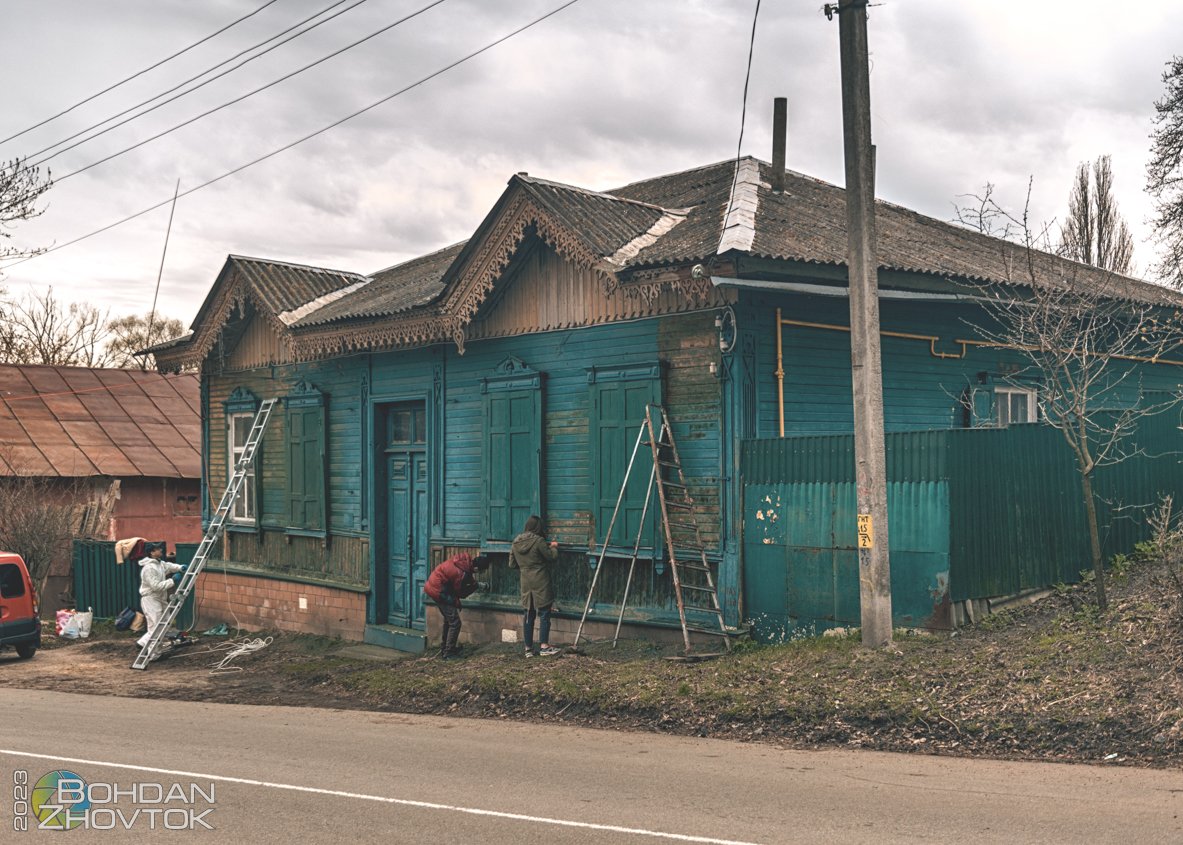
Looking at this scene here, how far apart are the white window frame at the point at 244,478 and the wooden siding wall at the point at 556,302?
22.7ft

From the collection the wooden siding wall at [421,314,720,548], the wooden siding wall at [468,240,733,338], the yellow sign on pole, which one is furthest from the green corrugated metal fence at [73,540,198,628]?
the yellow sign on pole

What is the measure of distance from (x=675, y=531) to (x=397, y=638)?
5.60 meters

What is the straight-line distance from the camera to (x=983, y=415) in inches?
624

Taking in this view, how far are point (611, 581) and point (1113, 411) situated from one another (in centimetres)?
645

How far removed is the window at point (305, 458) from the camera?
1898 cm

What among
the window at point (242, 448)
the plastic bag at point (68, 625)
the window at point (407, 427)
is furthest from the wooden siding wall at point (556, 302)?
the plastic bag at point (68, 625)

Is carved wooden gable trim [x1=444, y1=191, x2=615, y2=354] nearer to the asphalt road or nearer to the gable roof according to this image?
the gable roof

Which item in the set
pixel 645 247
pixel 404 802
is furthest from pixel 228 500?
pixel 404 802

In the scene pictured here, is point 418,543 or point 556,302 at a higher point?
point 556,302

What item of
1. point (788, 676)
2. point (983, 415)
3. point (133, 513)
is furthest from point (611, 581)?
point (133, 513)

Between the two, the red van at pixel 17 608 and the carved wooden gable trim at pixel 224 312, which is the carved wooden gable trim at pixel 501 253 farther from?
the red van at pixel 17 608

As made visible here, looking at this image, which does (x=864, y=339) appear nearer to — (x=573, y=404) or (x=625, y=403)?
(x=625, y=403)

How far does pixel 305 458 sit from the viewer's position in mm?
19359

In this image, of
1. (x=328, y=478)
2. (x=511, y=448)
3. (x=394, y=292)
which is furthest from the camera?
(x=394, y=292)
